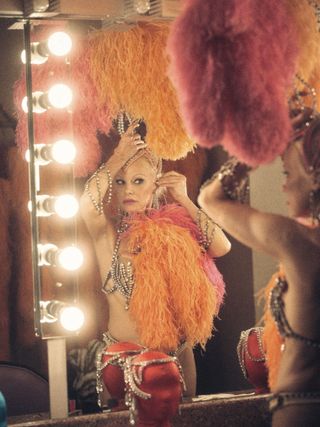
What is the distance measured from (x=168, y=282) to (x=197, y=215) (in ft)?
0.73

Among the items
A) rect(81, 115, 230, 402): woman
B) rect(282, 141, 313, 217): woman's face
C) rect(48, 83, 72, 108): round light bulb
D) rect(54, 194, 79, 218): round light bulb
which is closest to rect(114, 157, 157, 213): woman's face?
rect(81, 115, 230, 402): woman

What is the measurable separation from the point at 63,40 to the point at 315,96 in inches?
29.4

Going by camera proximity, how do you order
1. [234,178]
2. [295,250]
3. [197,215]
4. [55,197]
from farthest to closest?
[197,215]
[55,197]
[234,178]
[295,250]

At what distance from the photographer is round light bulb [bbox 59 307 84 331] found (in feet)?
8.56

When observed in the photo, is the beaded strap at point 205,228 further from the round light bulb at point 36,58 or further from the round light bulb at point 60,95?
the round light bulb at point 36,58

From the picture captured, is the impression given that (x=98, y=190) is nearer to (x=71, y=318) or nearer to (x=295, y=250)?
(x=71, y=318)

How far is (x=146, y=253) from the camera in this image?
2643 millimetres

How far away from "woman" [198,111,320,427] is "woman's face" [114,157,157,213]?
546 millimetres

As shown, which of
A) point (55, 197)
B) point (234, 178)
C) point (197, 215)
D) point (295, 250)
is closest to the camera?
point (295, 250)

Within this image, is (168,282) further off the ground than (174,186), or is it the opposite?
(174,186)

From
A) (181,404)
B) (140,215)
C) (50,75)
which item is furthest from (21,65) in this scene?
(181,404)

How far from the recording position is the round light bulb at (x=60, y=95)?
262 cm

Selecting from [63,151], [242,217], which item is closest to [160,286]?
[63,151]

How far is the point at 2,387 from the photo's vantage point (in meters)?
2.75
